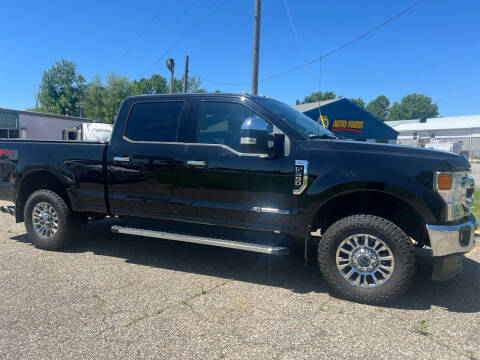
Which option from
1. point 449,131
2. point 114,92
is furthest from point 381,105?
point 114,92

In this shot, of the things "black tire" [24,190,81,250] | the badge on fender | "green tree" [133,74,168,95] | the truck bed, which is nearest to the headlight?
the badge on fender

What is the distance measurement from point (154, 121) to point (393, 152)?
2.73 metres

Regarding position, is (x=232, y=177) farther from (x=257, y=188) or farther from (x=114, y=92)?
(x=114, y=92)

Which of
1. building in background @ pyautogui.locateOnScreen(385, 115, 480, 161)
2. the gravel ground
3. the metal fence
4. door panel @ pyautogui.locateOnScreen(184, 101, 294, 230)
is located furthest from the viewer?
building in background @ pyautogui.locateOnScreen(385, 115, 480, 161)

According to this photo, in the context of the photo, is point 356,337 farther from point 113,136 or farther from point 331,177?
point 113,136

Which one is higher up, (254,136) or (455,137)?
(455,137)

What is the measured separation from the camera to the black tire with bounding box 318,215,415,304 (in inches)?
122

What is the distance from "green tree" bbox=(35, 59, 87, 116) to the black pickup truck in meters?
73.0

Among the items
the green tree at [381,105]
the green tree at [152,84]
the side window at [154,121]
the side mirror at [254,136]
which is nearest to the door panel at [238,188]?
the side mirror at [254,136]

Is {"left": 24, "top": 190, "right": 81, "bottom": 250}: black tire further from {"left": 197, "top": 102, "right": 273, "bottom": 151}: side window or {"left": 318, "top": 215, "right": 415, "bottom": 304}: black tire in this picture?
{"left": 318, "top": 215, "right": 415, "bottom": 304}: black tire

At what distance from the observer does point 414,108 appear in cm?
11638

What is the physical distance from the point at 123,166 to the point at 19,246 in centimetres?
220

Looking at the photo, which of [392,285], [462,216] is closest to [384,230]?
[392,285]

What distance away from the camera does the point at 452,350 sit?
8.21 ft
